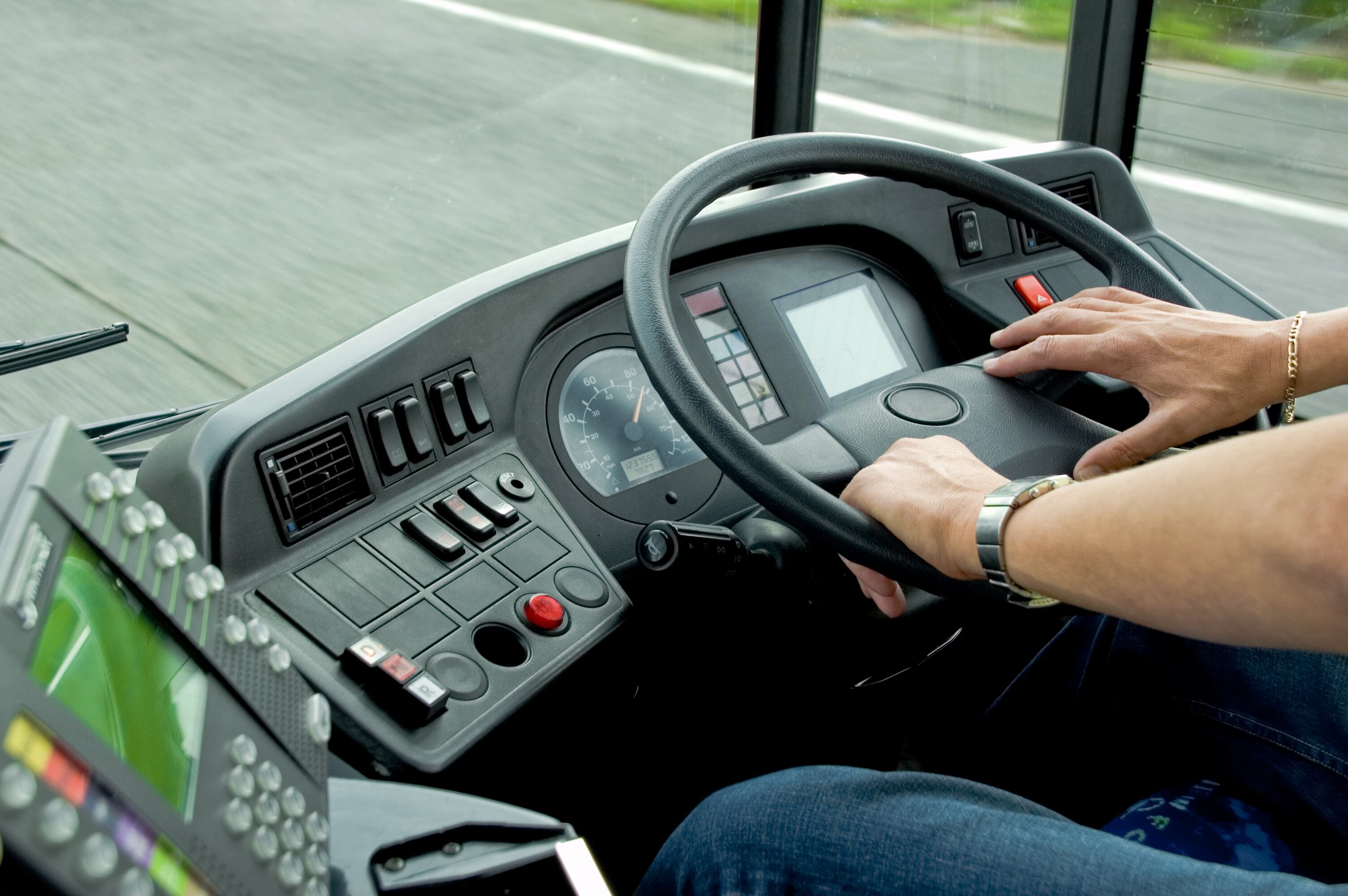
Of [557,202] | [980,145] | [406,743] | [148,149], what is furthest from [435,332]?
[980,145]

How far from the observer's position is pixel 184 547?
0.67 m

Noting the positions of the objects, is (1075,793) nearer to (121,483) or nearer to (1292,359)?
(1292,359)

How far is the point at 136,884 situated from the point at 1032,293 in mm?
→ 1506

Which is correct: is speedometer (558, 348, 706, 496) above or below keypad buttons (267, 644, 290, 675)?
below

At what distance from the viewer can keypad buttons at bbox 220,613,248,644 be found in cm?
67

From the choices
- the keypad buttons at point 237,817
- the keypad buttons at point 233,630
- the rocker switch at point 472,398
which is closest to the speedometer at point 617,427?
the rocker switch at point 472,398

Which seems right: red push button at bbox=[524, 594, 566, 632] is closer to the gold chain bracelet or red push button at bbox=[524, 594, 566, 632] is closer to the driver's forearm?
the driver's forearm

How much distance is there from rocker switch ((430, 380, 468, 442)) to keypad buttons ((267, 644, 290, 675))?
54 centimetres

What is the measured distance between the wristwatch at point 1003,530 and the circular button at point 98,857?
657 millimetres

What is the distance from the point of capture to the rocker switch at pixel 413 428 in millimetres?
1208

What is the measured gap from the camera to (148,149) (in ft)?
5.48

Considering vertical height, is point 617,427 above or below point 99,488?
below

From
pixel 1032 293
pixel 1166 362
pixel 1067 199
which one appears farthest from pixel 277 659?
pixel 1067 199

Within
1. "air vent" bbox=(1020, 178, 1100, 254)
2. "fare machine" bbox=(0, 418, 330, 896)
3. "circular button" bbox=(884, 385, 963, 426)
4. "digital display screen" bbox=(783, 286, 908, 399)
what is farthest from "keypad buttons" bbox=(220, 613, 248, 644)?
"air vent" bbox=(1020, 178, 1100, 254)
